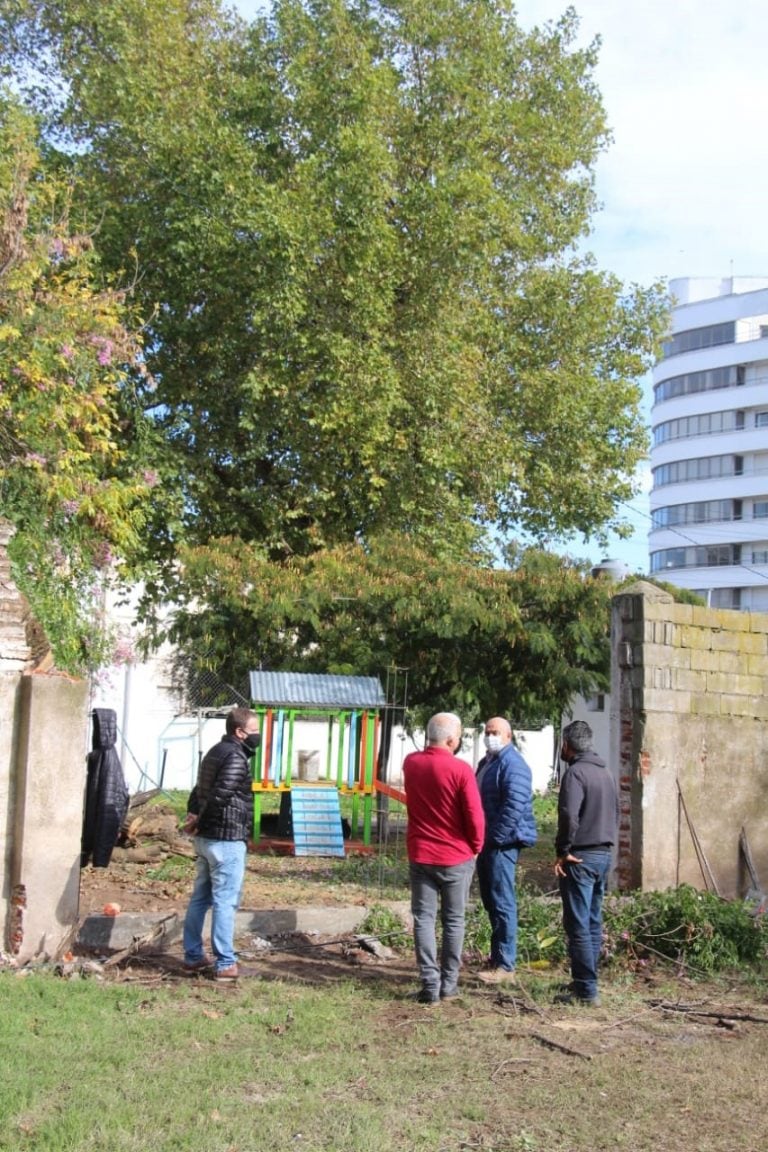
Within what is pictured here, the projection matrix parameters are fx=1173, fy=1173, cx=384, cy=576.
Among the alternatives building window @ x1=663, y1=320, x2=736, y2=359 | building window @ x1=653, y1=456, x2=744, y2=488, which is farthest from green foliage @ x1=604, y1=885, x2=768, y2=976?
building window @ x1=653, y1=456, x2=744, y2=488

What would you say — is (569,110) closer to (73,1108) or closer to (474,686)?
(474,686)

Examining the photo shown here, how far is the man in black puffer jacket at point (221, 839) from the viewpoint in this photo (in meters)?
7.77

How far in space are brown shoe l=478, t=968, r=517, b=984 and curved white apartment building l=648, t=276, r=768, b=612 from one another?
2411 inches

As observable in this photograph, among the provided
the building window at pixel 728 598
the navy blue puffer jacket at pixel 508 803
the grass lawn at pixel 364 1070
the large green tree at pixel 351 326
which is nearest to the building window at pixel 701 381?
the building window at pixel 728 598

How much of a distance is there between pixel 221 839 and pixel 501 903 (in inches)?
77.9

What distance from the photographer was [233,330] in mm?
17344

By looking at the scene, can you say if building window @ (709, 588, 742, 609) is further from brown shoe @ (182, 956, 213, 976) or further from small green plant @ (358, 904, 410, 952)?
brown shoe @ (182, 956, 213, 976)

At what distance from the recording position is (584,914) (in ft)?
24.7

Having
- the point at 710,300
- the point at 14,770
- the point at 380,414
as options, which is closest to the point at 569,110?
the point at 380,414

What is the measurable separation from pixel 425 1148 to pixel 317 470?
13599 millimetres

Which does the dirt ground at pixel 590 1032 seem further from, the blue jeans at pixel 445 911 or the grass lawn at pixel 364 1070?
the blue jeans at pixel 445 911

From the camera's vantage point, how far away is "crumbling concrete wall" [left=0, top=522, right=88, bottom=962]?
768 cm

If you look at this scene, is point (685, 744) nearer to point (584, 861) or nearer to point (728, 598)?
point (584, 861)

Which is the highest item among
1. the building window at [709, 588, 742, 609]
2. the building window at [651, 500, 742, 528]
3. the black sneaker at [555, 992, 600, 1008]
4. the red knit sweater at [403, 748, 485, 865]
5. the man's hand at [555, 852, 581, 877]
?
the building window at [651, 500, 742, 528]
